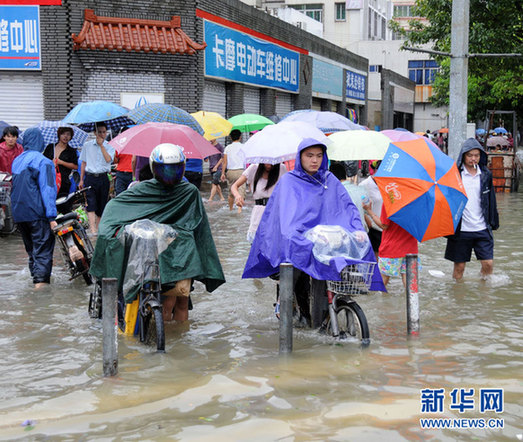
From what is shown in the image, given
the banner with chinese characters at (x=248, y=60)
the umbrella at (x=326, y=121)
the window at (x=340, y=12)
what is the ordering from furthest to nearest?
the window at (x=340, y=12), the banner with chinese characters at (x=248, y=60), the umbrella at (x=326, y=121)

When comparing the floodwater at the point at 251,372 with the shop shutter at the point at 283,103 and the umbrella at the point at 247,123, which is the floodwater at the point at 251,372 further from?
the shop shutter at the point at 283,103

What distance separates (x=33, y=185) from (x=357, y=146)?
3661 millimetres

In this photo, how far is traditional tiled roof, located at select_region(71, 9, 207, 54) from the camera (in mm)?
19328

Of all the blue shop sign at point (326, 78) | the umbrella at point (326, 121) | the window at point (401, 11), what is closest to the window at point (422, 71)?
the window at point (401, 11)

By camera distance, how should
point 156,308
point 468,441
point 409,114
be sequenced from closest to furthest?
point 468,441, point 156,308, point 409,114

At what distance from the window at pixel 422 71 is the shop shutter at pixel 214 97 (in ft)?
144

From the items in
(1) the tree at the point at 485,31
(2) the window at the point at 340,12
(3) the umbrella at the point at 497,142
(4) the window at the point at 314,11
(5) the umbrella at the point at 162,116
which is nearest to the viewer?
(5) the umbrella at the point at 162,116

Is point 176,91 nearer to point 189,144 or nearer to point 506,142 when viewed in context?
point 506,142

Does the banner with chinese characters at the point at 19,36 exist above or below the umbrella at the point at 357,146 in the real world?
above

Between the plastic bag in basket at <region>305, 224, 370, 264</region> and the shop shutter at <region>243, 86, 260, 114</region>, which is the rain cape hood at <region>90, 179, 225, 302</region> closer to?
the plastic bag in basket at <region>305, 224, 370, 264</region>

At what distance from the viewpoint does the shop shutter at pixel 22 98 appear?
19688 mm

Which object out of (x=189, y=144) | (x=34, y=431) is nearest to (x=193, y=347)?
(x=34, y=431)

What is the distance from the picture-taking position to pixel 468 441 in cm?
443

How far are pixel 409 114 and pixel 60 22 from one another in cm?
4713
